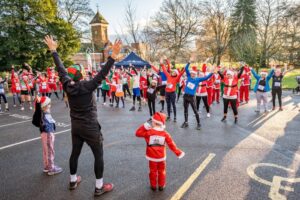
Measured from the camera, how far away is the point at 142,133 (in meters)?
3.81

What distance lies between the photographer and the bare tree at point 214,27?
3678cm

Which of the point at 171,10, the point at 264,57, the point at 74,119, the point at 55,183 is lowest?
the point at 55,183

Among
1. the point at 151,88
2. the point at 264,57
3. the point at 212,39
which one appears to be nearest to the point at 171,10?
the point at 212,39

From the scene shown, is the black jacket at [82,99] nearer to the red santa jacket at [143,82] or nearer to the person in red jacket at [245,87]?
the red santa jacket at [143,82]

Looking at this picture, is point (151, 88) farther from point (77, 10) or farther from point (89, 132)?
point (77, 10)

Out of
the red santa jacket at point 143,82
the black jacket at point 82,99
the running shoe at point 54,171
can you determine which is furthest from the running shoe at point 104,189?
the red santa jacket at point 143,82

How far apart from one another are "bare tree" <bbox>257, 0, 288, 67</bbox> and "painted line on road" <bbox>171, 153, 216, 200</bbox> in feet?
79.7

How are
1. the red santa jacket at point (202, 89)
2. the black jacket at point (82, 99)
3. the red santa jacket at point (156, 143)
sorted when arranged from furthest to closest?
the red santa jacket at point (202, 89), the red santa jacket at point (156, 143), the black jacket at point (82, 99)

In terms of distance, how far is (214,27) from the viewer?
38062 millimetres

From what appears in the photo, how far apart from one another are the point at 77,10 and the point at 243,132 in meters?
38.7

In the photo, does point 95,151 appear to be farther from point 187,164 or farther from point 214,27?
point 214,27

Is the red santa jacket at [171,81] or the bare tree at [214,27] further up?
the bare tree at [214,27]

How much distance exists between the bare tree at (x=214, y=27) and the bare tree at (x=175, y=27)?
70.5 inches

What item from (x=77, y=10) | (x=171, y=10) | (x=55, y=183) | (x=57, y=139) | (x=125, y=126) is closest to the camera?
(x=55, y=183)
